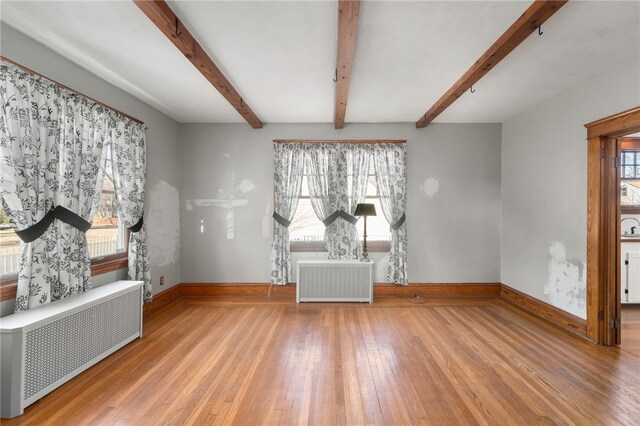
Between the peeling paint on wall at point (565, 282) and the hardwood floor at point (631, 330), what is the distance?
1.33ft

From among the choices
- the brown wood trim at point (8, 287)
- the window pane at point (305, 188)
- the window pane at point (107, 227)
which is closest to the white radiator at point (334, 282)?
the window pane at point (305, 188)

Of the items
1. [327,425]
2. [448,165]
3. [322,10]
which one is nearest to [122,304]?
[327,425]

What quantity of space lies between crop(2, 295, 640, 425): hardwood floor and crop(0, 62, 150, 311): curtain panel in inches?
34.9

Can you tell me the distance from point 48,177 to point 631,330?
601 centimetres

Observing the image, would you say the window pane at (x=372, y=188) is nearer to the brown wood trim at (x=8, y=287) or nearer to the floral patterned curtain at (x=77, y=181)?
the floral patterned curtain at (x=77, y=181)

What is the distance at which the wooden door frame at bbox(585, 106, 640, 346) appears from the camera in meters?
2.98

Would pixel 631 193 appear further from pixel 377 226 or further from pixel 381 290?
pixel 381 290

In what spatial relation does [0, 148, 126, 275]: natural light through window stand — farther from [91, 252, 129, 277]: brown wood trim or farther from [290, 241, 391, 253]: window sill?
[290, 241, 391, 253]: window sill

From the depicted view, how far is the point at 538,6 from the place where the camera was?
6.31 feet

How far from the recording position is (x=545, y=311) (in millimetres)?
3701

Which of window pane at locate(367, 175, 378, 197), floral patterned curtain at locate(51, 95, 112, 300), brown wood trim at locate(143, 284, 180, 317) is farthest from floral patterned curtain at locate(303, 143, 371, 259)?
floral patterned curtain at locate(51, 95, 112, 300)

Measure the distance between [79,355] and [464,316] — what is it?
406 cm

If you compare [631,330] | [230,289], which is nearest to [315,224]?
[230,289]

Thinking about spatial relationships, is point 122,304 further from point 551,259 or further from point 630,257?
point 630,257
